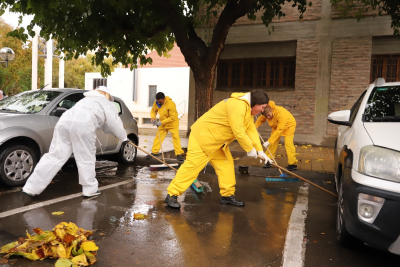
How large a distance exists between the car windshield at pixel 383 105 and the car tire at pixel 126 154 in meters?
5.53

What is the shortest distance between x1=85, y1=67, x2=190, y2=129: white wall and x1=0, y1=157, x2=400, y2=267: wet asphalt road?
15.9 m

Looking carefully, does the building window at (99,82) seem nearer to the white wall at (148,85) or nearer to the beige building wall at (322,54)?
the white wall at (148,85)

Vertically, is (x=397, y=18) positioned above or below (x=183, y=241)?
above

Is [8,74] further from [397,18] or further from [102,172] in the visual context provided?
[397,18]

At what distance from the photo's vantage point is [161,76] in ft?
78.5

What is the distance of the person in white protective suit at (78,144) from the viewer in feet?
17.2

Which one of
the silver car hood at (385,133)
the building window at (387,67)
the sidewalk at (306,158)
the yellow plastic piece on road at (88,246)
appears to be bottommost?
the sidewalk at (306,158)

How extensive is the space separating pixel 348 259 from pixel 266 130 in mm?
10795

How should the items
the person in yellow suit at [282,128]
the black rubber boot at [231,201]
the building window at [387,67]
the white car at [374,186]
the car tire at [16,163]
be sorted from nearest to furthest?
1. the white car at [374,186]
2. the black rubber boot at [231,201]
3. the car tire at [16,163]
4. the person in yellow suit at [282,128]
5. the building window at [387,67]

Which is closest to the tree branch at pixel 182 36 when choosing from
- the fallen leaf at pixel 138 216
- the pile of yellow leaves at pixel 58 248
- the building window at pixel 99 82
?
the fallen leaf at pixel 138 216

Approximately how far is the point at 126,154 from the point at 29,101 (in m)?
2.46

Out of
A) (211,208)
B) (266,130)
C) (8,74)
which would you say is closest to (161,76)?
(266,130)

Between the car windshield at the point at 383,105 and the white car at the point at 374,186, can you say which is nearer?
the white car at the point at 374,186

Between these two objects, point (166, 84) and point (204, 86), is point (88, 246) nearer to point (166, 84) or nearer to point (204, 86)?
point (204, 86)
